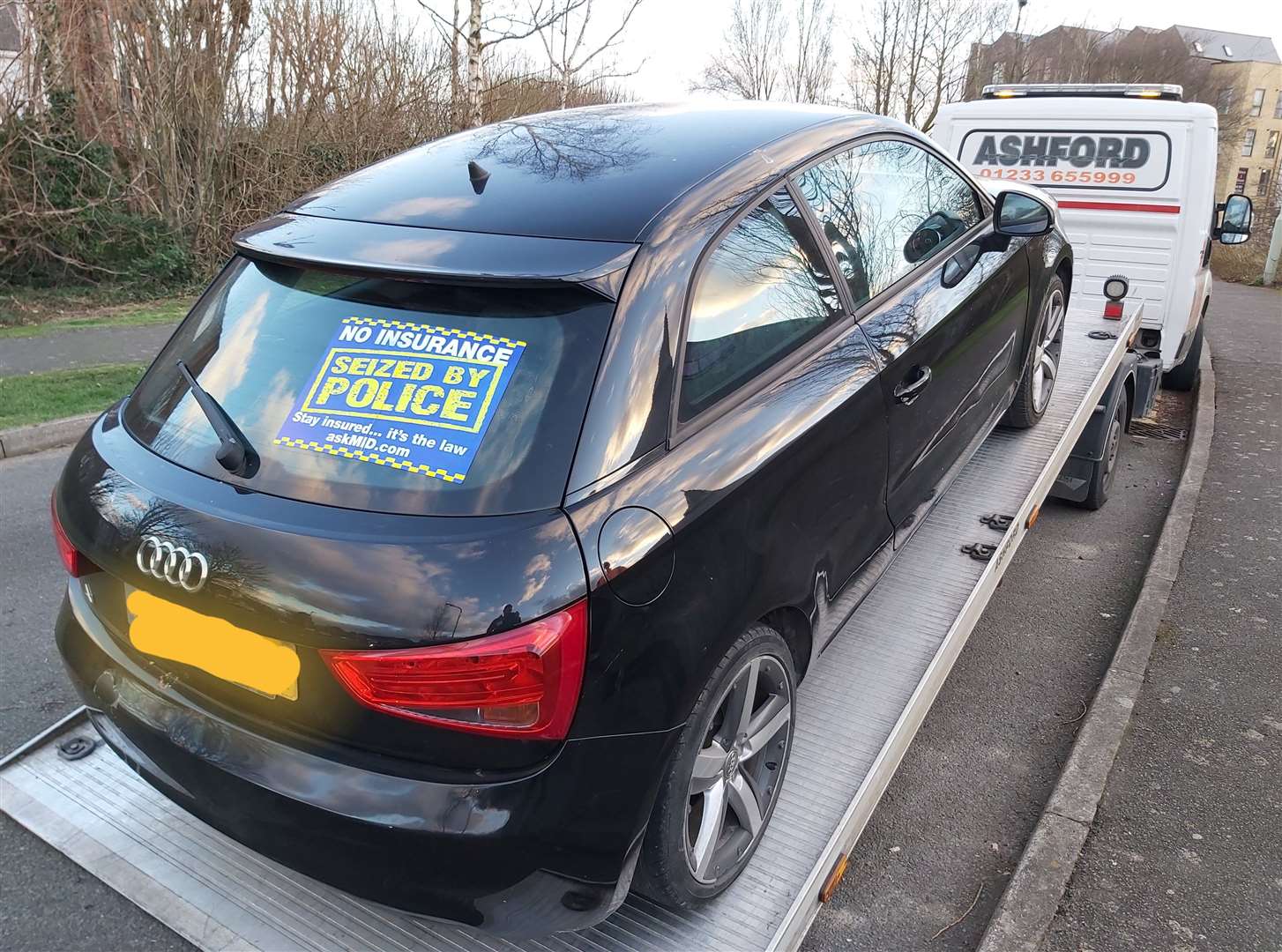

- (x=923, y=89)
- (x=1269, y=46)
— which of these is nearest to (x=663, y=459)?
(x=923, y=89)

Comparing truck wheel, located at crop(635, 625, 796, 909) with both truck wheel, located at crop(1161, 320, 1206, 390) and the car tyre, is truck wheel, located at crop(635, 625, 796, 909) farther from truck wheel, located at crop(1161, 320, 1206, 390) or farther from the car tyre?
truck wheel, located at crop(1161, 320, 1206, 390)

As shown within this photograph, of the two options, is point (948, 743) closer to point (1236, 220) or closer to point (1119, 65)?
point (1236, 220)

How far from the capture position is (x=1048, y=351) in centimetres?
483

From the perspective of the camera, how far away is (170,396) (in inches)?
92.5

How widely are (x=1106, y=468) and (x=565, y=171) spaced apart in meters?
4.43

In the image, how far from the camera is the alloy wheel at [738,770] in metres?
2.23

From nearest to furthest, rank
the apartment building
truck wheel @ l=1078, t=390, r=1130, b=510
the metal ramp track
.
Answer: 1. the metal ramp track
2. truck wheel @ l=1078, t=390, r=1130, b=510
3. the apartment building

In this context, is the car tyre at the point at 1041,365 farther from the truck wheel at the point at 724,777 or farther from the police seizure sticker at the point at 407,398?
the police seizure sticker at the point at 407,398

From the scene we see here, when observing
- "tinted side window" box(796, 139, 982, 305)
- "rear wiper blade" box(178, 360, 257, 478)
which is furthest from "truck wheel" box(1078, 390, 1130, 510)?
"rear wiper blade" box(178, 360, 257, 478)

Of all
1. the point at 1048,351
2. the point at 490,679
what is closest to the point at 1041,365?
the point at 1048,351

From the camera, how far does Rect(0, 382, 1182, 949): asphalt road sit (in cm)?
255

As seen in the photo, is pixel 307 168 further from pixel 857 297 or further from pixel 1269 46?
pixel 1269 46

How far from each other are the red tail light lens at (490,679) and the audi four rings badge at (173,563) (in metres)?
0.34

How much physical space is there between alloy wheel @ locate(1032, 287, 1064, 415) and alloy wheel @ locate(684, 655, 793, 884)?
2.70 metres
